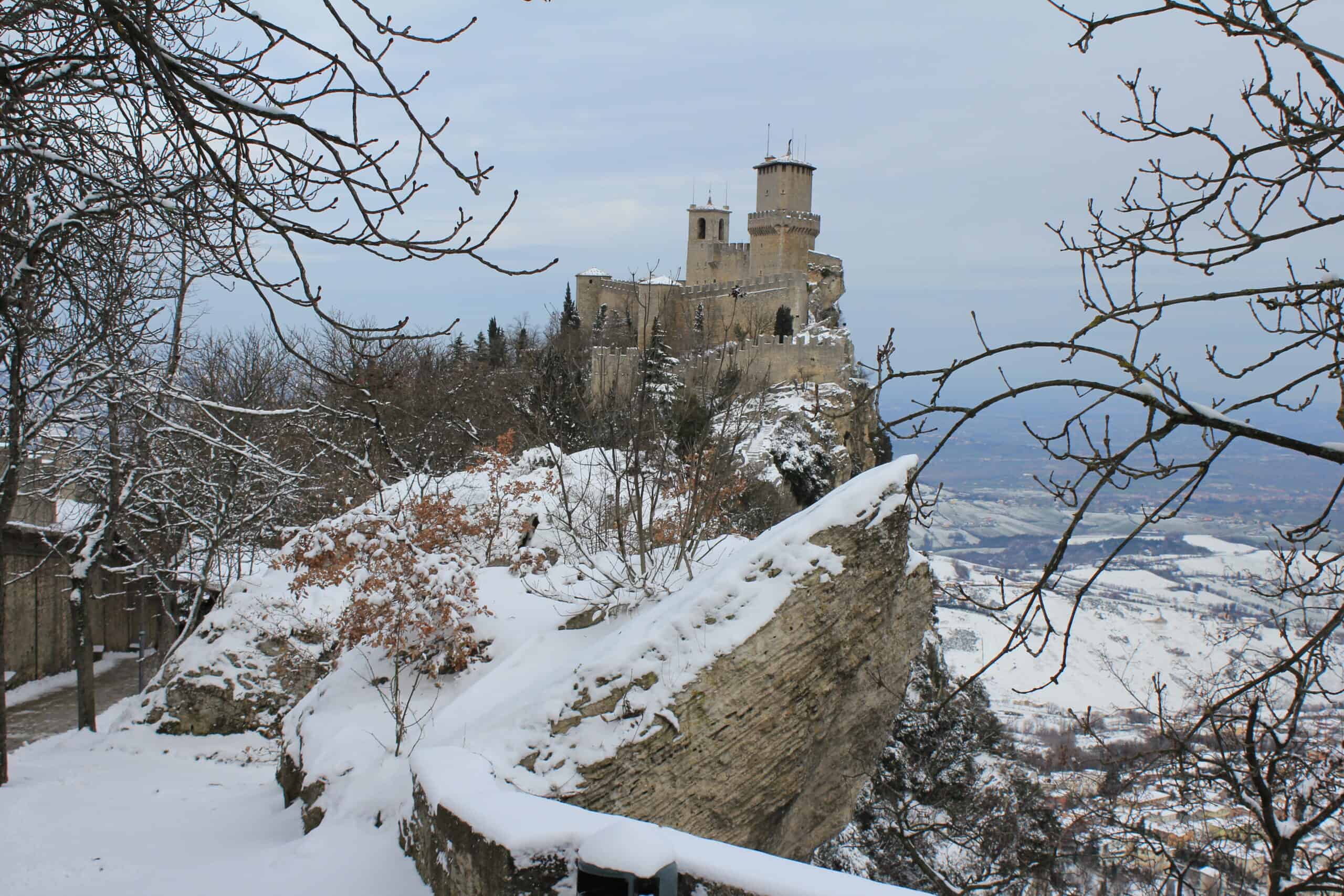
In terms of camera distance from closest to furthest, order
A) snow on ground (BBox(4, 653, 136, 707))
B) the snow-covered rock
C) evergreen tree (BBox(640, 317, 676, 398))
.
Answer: the snow-covered rock
evergreen tree (BBox(640, 317, 676, 398))
snow on ground (BBox(4, 653, 136, 707))

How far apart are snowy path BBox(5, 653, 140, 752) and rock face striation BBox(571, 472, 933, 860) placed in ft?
34.3

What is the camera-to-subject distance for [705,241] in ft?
180

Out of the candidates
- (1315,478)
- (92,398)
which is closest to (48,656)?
(92,398)

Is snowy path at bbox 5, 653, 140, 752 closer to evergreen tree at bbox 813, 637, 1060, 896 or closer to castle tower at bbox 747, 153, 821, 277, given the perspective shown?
evergreen tree at bbox 813, 637, 1060, 896

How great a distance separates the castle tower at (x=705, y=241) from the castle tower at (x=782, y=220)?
3.25 meters

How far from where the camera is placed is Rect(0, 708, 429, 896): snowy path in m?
5.41

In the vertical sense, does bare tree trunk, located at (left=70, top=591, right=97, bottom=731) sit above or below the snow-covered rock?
below

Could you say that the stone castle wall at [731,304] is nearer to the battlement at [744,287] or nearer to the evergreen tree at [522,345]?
the battlement at [744,287]

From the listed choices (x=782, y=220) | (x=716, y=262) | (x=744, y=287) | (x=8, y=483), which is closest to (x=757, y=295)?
(x=744, y=287)

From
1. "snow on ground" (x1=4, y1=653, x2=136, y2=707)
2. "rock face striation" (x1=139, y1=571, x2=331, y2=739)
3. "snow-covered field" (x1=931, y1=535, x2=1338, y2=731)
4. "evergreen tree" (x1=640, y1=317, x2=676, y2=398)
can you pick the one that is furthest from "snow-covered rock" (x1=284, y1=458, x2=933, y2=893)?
"snow-covered field" (x1=931, y1=535, x2=1338, y2=731)

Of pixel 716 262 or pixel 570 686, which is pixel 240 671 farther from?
pixel 716 262

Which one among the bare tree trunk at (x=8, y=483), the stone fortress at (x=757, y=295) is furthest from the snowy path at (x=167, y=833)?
the stone fortress at (x=757, y=295)

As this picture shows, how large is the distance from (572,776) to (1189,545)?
1768 inches

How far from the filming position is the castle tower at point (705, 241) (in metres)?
54.2
